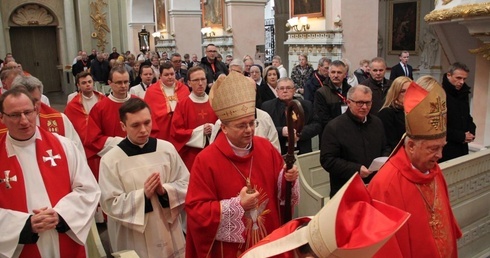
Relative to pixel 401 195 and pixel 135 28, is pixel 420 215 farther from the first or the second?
pixel 135 28

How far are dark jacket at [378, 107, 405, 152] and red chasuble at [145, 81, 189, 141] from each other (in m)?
2.66

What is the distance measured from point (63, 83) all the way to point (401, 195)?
67.6 feet

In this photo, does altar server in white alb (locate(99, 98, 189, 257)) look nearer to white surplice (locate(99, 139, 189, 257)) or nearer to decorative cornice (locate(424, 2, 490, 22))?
white surplice (locate(99, 139, 189, 257))

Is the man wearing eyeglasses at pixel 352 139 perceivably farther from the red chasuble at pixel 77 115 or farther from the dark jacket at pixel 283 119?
the red chasuble at pixel 77 115

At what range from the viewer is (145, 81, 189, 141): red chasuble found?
578 centimetres

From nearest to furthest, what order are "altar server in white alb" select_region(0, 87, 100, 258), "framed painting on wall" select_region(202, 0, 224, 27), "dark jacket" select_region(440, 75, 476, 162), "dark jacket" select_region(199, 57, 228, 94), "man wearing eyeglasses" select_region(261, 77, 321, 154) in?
1. "altar server in white alb" select_region(0, 87, 100, 258)
2. "dark jacket" select_region(440, 75, 476, 162)
3. "man wearing eyeglasses" select_region(261, 77, 321, 154)
4. "dark jacket" select_region(199, 57, 228, 94)
5. "framed painting on wall" select_region(202, 0, 224, 27)

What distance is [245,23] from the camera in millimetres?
14156

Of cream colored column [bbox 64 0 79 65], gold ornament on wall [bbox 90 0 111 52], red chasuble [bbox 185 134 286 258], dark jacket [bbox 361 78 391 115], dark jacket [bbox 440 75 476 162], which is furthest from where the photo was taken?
gold ornament on wall [bbox 90 0 111 52]

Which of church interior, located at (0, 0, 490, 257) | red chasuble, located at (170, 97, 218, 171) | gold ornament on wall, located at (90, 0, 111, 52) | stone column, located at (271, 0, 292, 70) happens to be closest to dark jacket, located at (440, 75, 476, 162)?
church interior, located at (0, 0, 490, 257)

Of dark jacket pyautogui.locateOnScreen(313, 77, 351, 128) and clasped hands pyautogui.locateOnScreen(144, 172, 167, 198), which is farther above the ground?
dark jacket pyautogui.locateOnScreen(313, 77, 351, 128)

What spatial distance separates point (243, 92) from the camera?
2.71 metres

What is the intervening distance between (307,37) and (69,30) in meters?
13.4

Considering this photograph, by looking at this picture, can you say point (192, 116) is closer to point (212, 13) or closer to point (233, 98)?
point (233, 98)

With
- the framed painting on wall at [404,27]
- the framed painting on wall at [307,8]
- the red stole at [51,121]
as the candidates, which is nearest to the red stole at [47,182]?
the red stole at [51,121]
